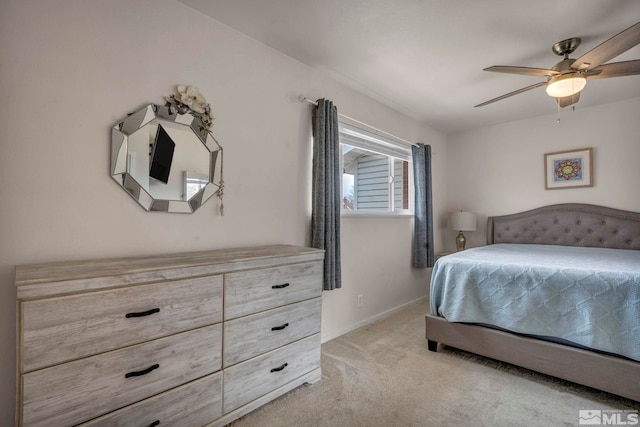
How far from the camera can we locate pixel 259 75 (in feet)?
7.29

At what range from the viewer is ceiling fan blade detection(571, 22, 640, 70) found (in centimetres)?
159

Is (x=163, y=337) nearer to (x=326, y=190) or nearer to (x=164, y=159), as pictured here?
(x=164, y=159)

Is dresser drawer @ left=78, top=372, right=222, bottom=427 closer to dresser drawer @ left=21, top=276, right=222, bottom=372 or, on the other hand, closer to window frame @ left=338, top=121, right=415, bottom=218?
dresser drawer @ left=21, top=276, right=222, bottom=372

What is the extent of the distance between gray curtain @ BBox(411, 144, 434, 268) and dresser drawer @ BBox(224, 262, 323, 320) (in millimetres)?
2138

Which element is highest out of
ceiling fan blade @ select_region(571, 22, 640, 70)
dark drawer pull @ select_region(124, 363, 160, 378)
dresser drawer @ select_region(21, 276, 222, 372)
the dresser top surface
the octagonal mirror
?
ceiling fan blade @ select_region(571, 22, 640, 70)

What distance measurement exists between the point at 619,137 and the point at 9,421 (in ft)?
18.1

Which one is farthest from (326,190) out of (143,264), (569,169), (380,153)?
(569,169)

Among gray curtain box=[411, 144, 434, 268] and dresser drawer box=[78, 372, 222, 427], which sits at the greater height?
gray curtain box=[411, 144, 434, 268]

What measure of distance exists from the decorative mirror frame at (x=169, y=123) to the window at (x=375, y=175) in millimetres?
1455

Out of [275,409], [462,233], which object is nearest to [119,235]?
[275,409]

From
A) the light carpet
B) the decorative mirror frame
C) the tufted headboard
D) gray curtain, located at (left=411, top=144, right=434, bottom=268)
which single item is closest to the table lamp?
the tufted headboard

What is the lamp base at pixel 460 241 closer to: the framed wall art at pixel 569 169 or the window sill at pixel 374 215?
the window sill at pixel 374 215

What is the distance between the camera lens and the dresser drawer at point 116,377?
1079mm

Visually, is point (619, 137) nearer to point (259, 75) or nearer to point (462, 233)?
point (462, 233)
